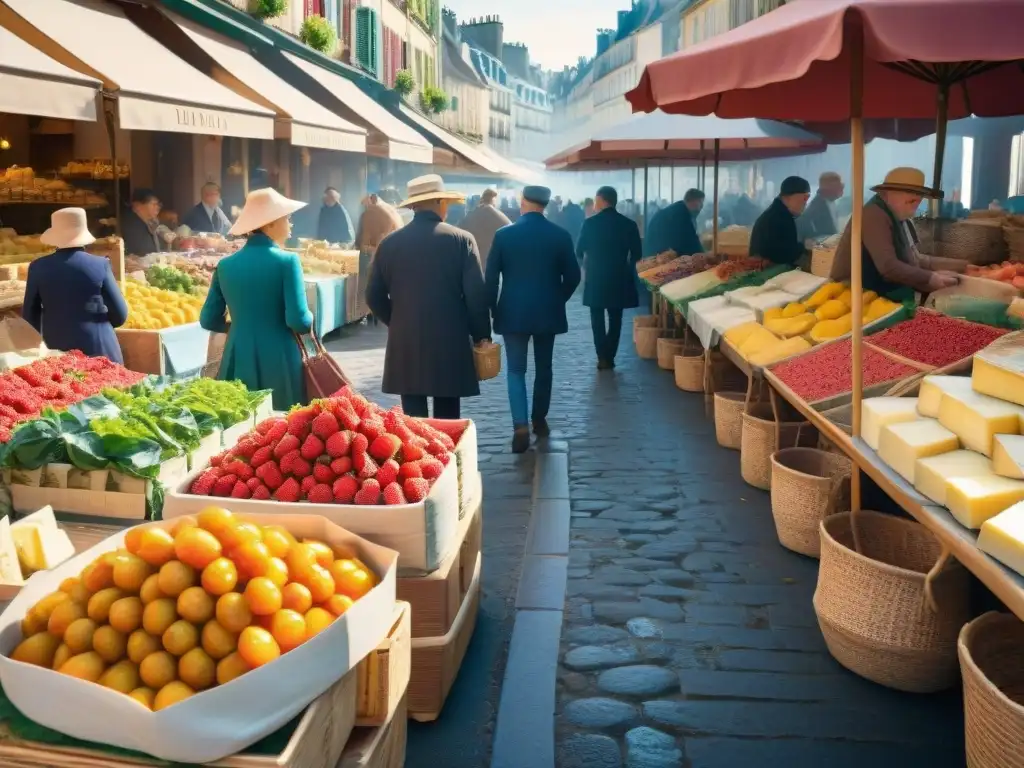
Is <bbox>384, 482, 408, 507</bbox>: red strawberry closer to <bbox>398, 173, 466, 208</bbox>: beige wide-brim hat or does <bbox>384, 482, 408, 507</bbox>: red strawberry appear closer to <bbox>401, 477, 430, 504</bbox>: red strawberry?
<bbox>401, 477, 430, 504</bbox>: red strawberry

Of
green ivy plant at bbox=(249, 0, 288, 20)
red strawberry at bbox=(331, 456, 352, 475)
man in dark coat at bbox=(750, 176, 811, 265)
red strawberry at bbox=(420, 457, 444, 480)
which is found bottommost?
red strawberry at bbox=(420, 457, 444, 480)

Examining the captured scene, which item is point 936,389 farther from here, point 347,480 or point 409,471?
point 347,480

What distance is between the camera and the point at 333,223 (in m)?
19.0

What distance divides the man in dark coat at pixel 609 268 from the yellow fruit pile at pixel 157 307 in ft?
14.6

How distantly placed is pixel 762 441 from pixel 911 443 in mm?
2943

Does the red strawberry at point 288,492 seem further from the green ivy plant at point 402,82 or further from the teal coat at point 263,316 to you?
the green ivy plant at point 402,82

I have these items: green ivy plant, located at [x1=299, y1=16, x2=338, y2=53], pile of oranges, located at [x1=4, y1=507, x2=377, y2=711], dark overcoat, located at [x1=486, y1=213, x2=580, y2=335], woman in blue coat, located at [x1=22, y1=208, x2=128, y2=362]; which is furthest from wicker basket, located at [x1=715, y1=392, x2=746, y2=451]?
green ivy plant, located at [x1=299, y1=16, x2=338, y2=53]

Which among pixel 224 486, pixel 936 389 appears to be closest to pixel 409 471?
pixel 224 486

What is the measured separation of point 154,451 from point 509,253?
15.4ft

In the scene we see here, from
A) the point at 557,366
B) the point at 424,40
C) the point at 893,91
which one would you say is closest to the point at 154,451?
the point at 893,91

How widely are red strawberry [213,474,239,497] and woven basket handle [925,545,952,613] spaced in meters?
2.49

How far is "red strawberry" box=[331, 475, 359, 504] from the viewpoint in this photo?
153 inches

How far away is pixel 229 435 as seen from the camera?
5.13 meters

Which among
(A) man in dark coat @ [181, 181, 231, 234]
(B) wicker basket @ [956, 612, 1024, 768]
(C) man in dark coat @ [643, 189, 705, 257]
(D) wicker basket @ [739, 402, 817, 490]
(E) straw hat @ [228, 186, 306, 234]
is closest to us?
(B) wicker basket @ [956, 612, 1024, 768]
